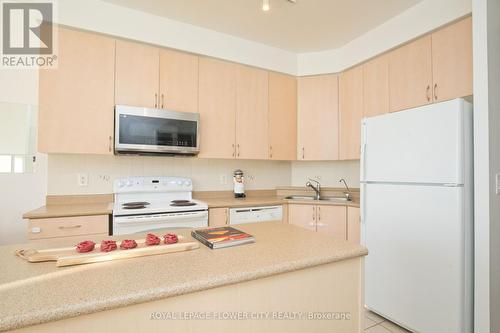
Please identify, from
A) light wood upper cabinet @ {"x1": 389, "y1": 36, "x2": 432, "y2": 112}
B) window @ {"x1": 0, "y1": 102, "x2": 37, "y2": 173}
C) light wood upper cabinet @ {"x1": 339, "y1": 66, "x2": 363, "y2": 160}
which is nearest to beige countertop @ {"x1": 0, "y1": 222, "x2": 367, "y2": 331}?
window @ {"x1": 0, "y1": 102, "x2": 37, "y2": 173}

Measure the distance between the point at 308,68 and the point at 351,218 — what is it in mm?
1838

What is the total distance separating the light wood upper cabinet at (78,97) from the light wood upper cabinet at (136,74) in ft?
0.20

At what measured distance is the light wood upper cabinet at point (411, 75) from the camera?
2133mm

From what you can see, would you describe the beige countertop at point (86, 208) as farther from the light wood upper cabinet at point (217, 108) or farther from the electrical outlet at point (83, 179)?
the light wood upper cabinet at point (217, 108)

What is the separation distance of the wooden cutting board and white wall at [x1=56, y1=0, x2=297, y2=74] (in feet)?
6.57

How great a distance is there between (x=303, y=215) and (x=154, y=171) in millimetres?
1666

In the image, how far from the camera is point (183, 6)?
224 cm

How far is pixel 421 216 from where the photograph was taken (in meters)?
1.71

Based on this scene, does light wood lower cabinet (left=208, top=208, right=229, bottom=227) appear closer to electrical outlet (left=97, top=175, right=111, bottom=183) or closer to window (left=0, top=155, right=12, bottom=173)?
electrical outlet (left=97, top=175, right=111, bottom=183)

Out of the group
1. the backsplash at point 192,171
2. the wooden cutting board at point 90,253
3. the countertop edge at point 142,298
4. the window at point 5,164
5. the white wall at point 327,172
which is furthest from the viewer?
the white wall at point 327,172

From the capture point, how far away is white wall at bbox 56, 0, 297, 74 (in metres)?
2.10

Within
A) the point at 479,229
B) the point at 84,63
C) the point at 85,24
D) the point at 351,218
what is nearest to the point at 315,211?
the point at 351,218

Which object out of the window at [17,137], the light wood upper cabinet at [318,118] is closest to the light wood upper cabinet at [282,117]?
the light wood upper cabinet at [318,118]

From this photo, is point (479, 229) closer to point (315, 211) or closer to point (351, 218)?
point (351, 218)
